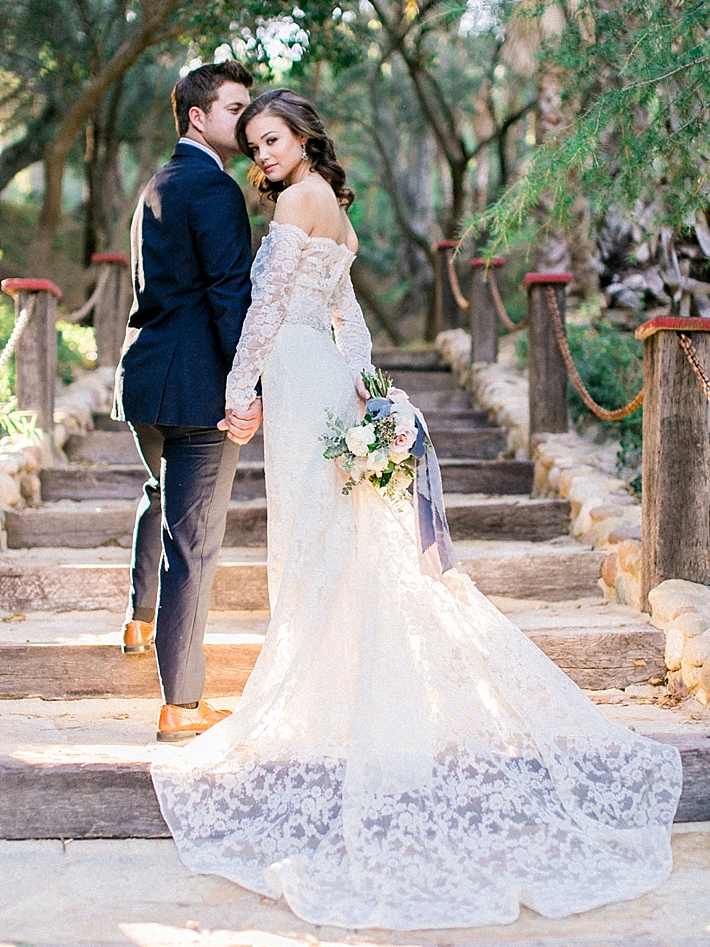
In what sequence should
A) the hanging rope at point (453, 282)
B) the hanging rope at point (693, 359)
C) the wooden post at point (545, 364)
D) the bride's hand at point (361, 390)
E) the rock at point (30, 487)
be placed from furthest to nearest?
the hanging rope at point (453, 282), the wooden post at point (545, 364), the rock at point (30, 487), the hanging rope at point (693, 359), the bride's hand at point (361, 390)

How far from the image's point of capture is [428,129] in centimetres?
1577

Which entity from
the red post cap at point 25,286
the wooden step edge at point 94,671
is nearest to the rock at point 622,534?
the wooden step edge at point 94,671

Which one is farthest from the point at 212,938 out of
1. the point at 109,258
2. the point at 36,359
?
the point at 109,258

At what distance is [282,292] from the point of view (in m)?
2.76

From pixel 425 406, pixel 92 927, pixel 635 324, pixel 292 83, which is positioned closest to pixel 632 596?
pixel 92 927

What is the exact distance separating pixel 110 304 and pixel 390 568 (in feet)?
18.0

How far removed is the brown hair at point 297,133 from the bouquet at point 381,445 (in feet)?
2.48

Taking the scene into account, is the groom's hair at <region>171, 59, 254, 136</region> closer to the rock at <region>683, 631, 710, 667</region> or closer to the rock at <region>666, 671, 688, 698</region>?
the rock at <region>683, 631, 710, 667</region>

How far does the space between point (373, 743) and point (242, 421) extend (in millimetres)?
1005

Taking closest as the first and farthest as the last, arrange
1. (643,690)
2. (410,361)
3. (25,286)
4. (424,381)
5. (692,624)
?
(692,624) < (643,690) < (25,286) < (424,381) < (410,361)

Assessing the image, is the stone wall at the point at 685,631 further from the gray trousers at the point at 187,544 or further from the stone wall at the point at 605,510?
the gray trousers at the point at 187,544

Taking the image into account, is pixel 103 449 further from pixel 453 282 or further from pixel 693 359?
pixel 453 282

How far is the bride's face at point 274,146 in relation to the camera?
2795mm

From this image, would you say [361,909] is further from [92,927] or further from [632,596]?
[632,596]
